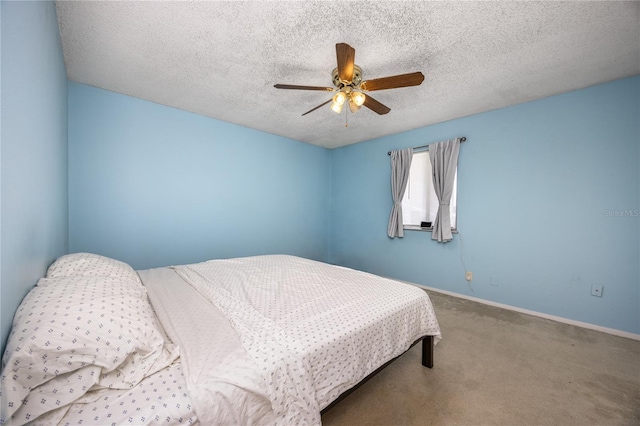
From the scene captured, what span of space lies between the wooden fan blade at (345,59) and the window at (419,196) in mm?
2334

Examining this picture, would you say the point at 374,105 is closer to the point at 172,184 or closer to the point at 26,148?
the point at 26,148

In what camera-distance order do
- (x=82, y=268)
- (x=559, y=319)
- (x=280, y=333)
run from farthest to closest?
(x=559, y=319), (x=82, y=268), (x=280, y=333)

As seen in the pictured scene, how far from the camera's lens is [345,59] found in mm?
1615

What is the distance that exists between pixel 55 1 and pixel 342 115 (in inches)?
106

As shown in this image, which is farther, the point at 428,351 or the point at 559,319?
the point at 559,319

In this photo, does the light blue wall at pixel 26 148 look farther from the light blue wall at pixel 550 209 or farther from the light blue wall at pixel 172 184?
the light blue wall at pixel 550 209

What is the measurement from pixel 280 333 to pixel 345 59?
175 centimetres

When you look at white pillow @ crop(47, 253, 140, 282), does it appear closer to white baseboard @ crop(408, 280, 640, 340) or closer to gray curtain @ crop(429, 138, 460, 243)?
gray curtain @ crop(429, 138, 460, 243)

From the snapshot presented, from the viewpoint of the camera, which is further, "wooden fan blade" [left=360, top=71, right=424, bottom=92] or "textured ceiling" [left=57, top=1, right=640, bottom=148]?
"wooden fan blade" [left=360, top=71, right=424, bottom=92]

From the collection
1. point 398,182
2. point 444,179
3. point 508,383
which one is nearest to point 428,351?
point 508,383

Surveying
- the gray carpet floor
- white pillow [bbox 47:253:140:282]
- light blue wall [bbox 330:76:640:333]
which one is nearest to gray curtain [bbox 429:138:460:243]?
light blue wall [bbox 330:76:640:333]

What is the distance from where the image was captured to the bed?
711mm

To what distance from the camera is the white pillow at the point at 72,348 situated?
0.67 m

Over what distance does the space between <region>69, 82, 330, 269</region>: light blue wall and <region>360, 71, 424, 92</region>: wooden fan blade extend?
7.78 feet
